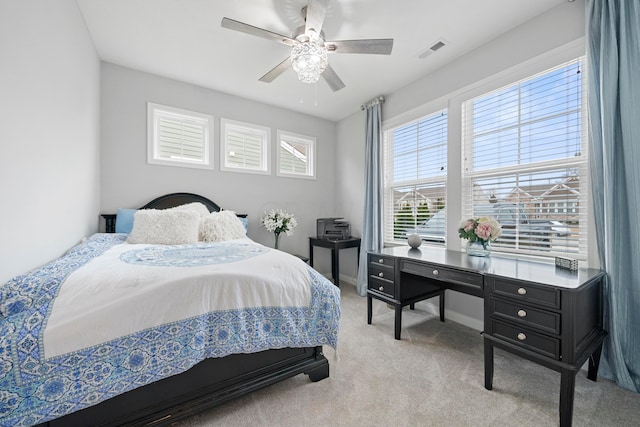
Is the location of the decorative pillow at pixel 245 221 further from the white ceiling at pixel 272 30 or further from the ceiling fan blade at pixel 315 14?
the ceiling fan blade at pixel 315 14

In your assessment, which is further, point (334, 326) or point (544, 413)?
point (334, 326)

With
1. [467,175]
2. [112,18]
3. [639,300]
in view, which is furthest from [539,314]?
[112,18]

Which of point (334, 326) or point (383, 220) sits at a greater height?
point (383, 220)

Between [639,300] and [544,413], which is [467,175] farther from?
[544,413]

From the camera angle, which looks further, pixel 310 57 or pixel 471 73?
pixel 471 73

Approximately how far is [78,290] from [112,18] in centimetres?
235

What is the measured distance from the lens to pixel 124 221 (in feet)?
9.17

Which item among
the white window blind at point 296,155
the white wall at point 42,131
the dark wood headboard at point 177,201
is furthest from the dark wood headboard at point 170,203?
the white window blind at point 296,155

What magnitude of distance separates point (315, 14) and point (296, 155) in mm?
2565

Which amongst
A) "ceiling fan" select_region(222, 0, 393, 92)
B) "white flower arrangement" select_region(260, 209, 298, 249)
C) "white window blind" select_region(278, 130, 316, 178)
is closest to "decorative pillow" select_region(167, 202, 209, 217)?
"white flower arrangement" select_region(260, 209, 298, 249)

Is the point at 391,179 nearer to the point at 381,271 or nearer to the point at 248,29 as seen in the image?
the point at 381,271

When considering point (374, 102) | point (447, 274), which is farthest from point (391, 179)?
point (447, 274)

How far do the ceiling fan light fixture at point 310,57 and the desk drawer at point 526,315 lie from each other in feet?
6.89

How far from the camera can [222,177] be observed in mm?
3568
